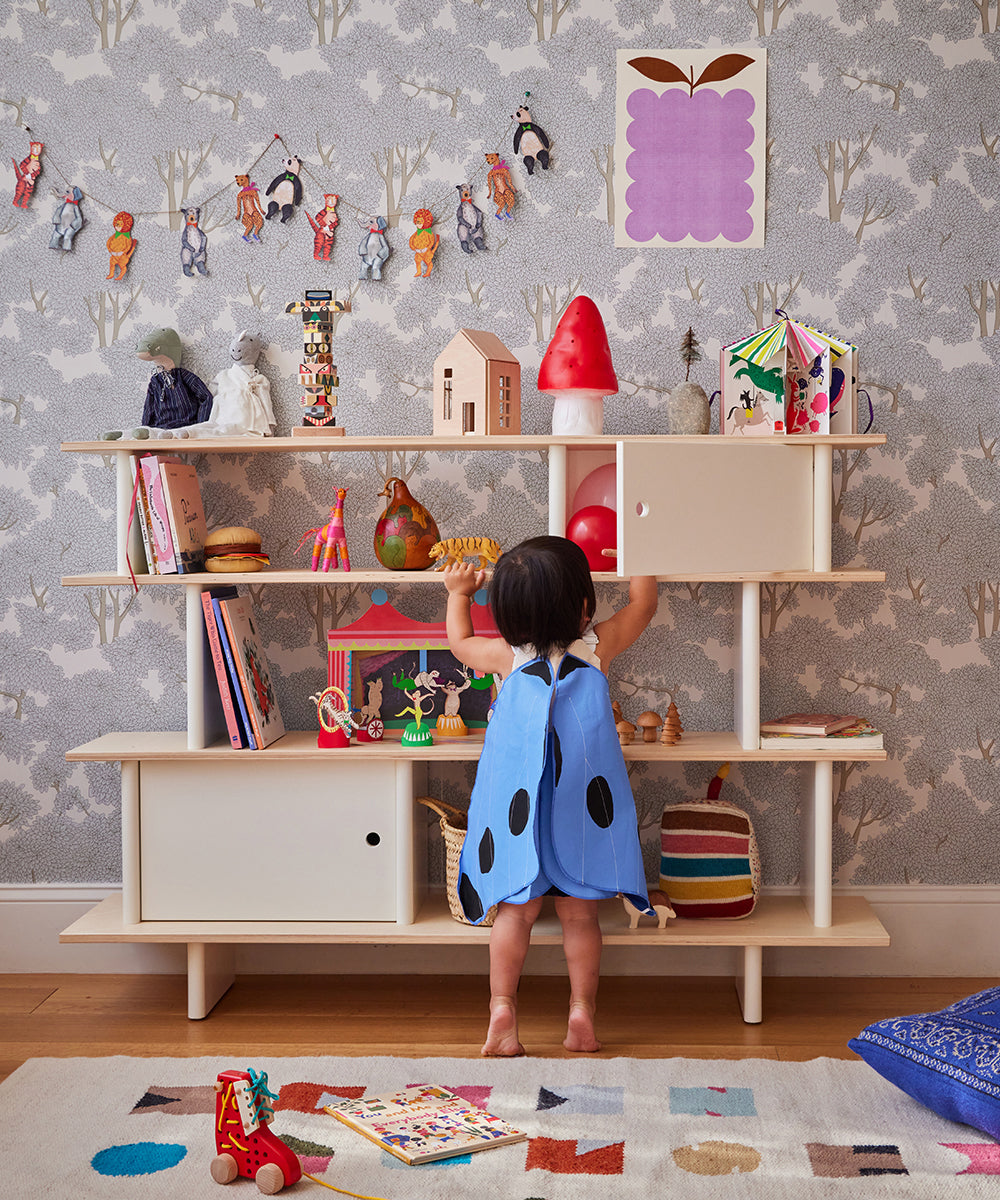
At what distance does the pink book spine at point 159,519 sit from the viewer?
219 cm

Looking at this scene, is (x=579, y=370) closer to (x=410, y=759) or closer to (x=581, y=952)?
(x=410, y=759)

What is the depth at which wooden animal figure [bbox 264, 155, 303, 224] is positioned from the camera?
7.83 feet

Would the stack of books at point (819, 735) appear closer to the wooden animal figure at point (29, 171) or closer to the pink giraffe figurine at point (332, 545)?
the pink giraffe figurine at point (332, 545)

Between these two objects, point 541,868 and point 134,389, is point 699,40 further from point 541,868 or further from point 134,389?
point 541,868

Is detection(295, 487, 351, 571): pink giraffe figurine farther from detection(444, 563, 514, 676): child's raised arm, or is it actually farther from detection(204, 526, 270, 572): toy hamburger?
detection(444, 563, 514, 676): child's raised arm

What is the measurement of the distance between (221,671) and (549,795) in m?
0.68

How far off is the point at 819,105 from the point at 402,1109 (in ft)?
6.63

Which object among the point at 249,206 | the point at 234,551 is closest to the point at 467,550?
the point at 234,551

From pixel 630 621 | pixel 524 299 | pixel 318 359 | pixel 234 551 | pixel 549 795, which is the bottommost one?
pixel 549 795

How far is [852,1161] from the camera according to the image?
1.63 metres

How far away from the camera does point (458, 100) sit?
237 centimetres

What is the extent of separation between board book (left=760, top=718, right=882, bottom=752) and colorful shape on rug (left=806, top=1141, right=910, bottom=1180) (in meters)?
0.73

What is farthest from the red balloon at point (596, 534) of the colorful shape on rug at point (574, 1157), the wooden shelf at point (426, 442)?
the colorful shape on rug at point (574, 1157)

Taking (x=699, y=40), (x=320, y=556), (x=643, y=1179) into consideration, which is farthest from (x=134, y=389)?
(x=643, y=1179)
